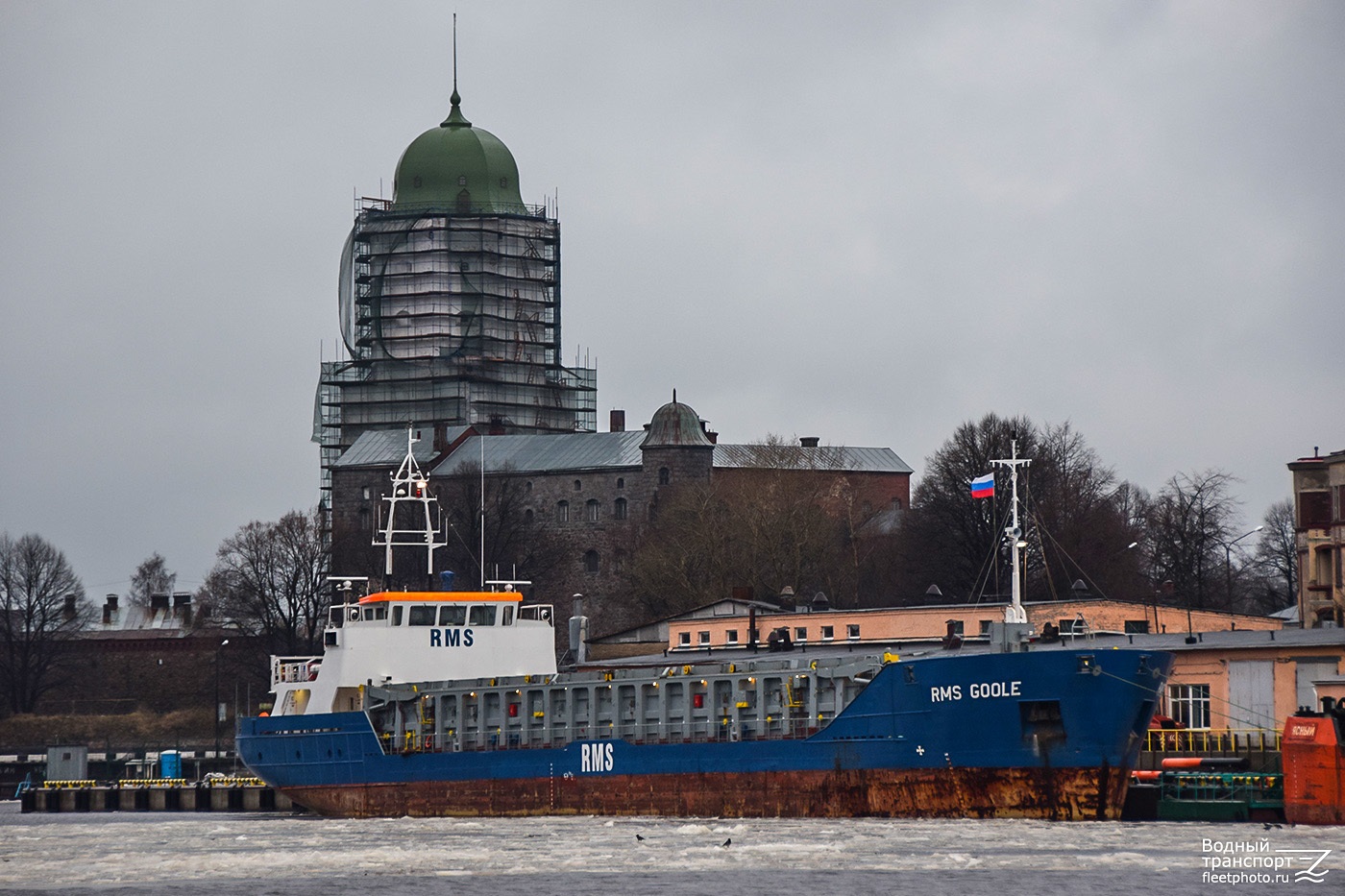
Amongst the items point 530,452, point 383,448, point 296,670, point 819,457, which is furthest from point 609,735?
point 383,448

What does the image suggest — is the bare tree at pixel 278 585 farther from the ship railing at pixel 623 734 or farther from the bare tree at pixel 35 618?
the ship railing at pixel 623 734

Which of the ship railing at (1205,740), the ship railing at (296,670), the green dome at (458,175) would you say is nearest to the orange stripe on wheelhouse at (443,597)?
the ship railing at (296,670)

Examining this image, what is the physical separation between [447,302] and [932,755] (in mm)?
103180

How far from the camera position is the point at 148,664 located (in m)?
129

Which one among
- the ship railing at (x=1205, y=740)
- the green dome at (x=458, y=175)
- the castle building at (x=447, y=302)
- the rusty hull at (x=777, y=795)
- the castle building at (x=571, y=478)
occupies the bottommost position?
the rusty hull at (x=777, y=795)

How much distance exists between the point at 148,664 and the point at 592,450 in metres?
33.2

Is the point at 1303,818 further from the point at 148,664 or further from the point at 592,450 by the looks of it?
the point at 592,450

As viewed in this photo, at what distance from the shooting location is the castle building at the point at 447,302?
147 m

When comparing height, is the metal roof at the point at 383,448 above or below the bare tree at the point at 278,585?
above

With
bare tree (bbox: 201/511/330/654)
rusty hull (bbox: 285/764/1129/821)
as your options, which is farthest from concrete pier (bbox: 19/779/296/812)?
bare tree (bbox: 201/511/330/654)

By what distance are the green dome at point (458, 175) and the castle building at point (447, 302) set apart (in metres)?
0.06

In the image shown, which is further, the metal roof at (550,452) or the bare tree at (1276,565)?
the metal roof at (550,452)

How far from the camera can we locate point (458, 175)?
5915 inches

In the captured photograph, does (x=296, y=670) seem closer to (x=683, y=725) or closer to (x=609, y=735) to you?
(x=609, y=735)
